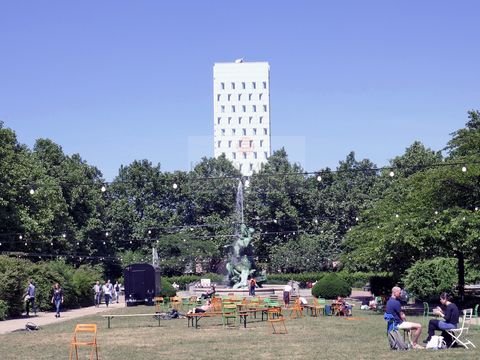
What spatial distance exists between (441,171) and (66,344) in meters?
17.6

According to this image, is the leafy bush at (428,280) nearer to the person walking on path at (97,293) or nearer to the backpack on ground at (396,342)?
the person walking on path at (97,293)

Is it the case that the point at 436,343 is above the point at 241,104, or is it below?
below

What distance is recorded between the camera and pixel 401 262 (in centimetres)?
3466

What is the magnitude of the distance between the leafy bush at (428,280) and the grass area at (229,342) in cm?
861

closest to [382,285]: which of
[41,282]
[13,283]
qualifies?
[41,282]

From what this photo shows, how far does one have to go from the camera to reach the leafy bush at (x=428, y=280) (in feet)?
124

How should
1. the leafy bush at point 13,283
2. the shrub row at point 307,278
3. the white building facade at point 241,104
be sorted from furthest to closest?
the white building facade at point 241,104
the shrub row at point 307,278
the leafy bush at point 13,283

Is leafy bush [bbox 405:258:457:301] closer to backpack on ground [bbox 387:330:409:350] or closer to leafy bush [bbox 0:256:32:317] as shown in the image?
leafy bush [bbox 0:256:32:317]

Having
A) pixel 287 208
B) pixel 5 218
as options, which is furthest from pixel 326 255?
pixel 5 218

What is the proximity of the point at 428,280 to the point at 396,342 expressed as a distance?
817 inches

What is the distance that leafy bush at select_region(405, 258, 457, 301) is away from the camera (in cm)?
3775

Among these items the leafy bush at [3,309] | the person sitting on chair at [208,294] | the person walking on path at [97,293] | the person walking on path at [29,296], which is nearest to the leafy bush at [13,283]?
the person walking on path at [29,296]

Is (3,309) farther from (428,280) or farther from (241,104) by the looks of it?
(241,104)

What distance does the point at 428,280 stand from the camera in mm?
37875
